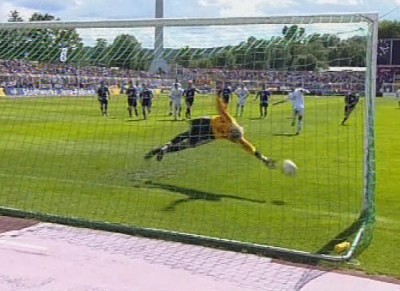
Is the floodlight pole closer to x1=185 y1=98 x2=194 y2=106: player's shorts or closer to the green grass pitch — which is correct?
the green grass pitch

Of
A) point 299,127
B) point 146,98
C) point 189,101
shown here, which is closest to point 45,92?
point 146,98

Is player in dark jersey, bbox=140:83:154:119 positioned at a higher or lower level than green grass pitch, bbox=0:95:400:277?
higher

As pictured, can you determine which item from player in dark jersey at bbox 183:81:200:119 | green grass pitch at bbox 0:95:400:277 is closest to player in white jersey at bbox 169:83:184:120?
player in dark jersey at bbox 183:81:200:119

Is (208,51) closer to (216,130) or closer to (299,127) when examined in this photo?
(216,130)

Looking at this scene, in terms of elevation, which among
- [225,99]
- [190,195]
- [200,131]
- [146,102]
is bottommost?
[190,195]

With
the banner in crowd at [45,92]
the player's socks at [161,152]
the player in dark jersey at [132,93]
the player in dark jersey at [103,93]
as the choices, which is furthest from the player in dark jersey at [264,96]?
the banner in crowd at [45,92]

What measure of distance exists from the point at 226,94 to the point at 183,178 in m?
1.80

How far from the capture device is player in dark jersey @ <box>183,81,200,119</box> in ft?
32.6

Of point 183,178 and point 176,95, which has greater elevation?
point 176,95

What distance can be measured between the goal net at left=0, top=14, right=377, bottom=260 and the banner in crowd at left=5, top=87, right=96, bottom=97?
5 centimetres

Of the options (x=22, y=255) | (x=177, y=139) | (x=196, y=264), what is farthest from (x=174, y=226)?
(x=177, y=139)

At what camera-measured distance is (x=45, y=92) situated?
1325 cm

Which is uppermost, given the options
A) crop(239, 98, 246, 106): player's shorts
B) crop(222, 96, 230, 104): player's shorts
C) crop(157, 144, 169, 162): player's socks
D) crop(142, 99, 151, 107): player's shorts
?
crop(222, 96, 230, 104): player's shorts

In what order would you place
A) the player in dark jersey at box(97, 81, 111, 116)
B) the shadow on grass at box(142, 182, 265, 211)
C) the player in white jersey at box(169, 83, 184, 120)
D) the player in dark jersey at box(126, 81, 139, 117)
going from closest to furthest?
the shadow on grass at box(142, 182, 265, 211) → the player in white jersey at box(169, 83, 184, 120) → the player in dark jersey at box(126, 81, 139, 117) → the player in dark jersey at box(97, 81, 111, 116)
